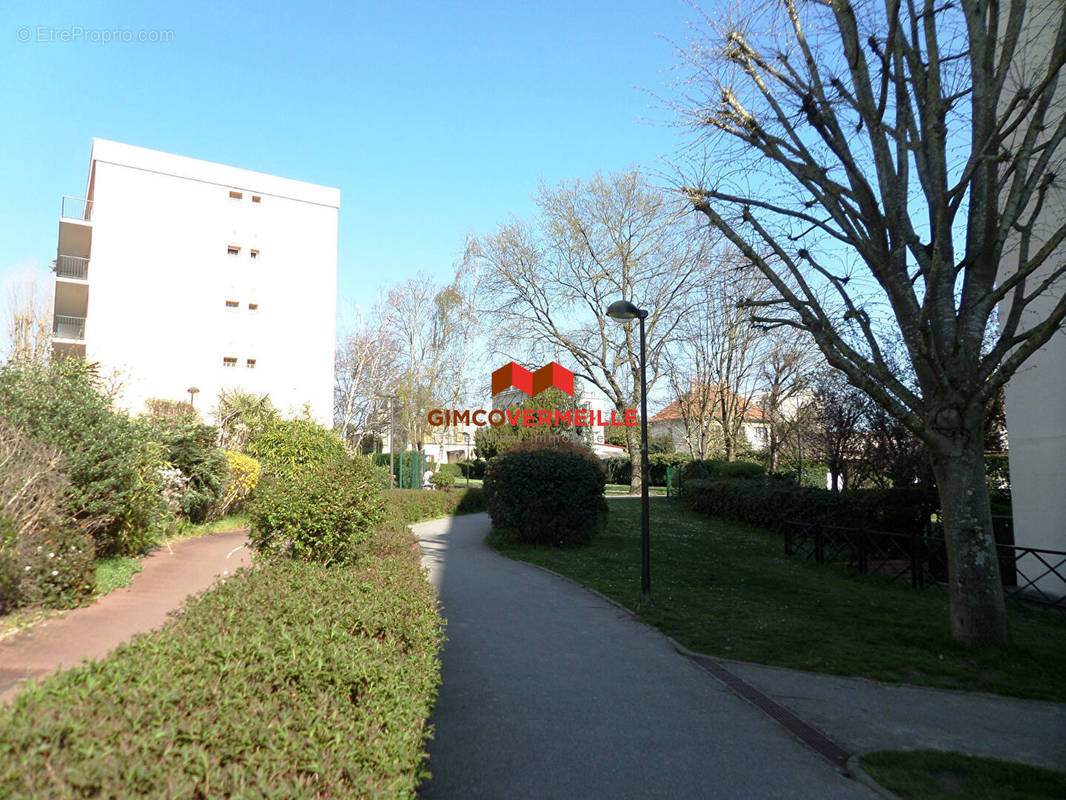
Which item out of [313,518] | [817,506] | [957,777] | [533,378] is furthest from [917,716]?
[533,378]

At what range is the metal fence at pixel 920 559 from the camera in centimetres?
962

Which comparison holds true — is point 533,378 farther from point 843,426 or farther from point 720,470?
point 843,426

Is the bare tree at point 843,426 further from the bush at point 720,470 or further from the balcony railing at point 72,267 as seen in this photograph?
the balcony railing at point 72,267

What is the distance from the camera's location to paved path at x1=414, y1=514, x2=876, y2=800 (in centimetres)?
376

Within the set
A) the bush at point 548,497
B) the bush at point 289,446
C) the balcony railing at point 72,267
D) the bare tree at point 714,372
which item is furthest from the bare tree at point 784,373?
the balcony railing at point 72,267

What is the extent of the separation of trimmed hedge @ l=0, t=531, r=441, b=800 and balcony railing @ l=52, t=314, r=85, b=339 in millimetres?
29590

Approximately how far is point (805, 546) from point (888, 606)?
5.49 metres

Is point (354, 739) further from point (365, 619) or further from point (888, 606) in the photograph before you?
point (888, 606)

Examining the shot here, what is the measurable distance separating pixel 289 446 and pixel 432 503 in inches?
198

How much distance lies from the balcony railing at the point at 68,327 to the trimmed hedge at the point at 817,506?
26430 millimetres

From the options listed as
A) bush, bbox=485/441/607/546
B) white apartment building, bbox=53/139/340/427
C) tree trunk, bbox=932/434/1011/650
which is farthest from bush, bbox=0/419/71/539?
white apartment building, bbox=53/139/340/427

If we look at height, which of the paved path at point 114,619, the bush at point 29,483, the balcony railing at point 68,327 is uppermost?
the balcony railing at point 68,327

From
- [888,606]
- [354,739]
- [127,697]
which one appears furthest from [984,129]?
[127,697]

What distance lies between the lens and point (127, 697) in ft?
7.18
